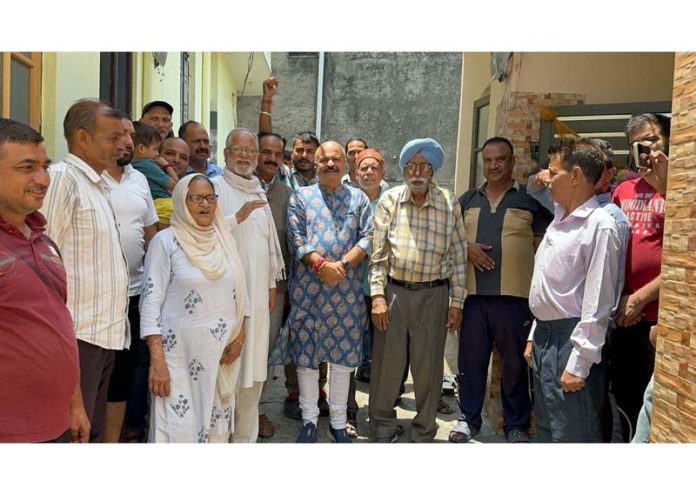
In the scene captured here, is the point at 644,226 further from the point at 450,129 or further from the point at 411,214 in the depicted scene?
the point at 450,129

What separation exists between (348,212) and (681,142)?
2053 mm

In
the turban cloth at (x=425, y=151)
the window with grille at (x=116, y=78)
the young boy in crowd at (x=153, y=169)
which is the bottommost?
the young boy in crowd at (x=153, y=169)

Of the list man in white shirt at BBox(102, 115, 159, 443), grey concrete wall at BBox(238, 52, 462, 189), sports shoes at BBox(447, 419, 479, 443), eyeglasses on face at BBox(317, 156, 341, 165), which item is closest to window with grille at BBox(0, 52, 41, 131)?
man in white shirt at BBox(102, 115, 159, 443)

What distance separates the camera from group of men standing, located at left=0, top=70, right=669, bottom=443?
205 cm

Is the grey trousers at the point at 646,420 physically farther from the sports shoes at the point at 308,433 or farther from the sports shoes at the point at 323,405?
the sports shoes at the point at 323,405

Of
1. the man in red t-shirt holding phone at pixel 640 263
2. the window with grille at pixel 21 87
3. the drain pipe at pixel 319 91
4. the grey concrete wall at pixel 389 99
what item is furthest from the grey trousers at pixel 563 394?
the drain pipe at pixel 319 91

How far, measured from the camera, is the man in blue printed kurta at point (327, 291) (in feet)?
12.1

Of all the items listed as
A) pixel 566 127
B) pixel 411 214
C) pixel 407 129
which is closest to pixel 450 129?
pixel 407 129

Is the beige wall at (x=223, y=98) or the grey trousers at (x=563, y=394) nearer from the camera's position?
the grey trousers at (x=563, y=394)

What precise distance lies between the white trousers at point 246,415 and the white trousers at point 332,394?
0.34 m

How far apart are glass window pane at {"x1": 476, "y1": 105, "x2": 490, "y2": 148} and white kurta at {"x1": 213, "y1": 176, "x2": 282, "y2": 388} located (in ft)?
15.9

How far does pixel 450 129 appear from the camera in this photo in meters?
15.8

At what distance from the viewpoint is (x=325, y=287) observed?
3688 millimetres
